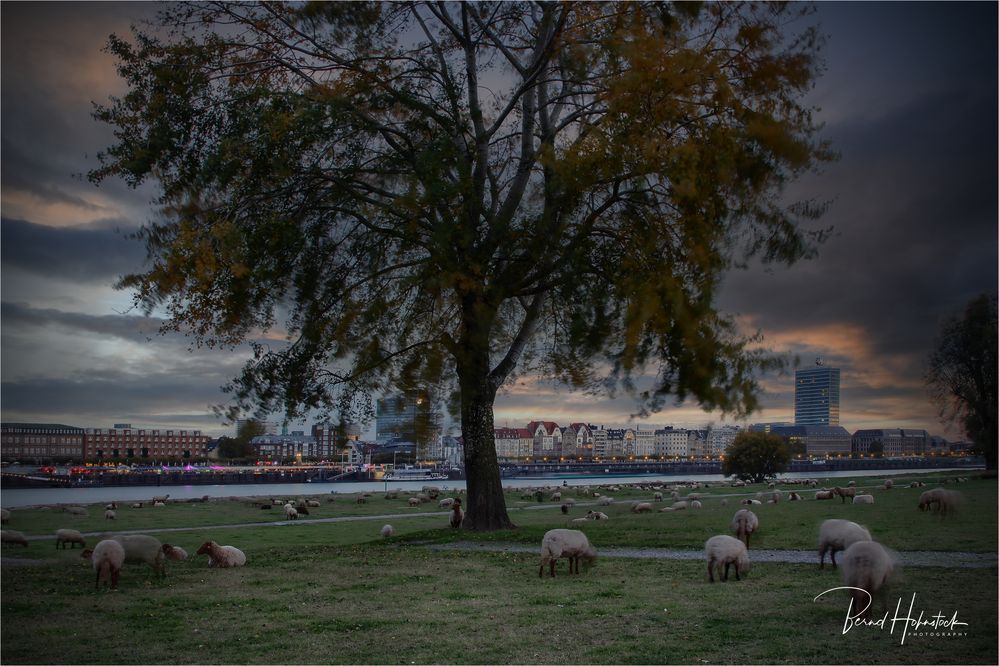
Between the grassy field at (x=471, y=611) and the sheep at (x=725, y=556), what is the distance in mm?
262

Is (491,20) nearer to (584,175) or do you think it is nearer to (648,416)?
(584,175)

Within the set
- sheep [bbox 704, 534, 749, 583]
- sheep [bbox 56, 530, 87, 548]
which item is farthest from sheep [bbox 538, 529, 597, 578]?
sheep [bbox 56, 530, 87, 548]

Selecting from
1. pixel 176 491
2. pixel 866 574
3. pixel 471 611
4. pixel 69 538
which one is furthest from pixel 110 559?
pixel 176 491

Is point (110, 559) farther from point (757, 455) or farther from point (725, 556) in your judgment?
point (757, 455)

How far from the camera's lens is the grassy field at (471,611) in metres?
8.08

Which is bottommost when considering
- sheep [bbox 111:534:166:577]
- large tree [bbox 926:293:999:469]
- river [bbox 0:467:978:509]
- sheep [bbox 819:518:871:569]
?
river [bbox 0:467:978:509]

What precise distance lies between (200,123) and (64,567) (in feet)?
32.1

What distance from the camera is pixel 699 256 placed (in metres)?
14.2

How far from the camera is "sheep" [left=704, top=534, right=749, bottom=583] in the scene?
39.8ft

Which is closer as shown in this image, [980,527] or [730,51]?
[730,51]

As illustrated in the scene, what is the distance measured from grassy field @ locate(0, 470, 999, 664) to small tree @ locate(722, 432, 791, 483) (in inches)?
1952

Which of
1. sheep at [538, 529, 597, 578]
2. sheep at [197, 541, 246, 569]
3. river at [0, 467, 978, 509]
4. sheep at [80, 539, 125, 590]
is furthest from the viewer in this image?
river at [0, 467, 978, 509]

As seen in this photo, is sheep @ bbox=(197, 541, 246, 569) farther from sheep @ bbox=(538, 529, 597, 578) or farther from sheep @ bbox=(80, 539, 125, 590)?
sheep @ bbox=(538, 529, 597, 578)

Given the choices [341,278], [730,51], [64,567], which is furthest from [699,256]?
[64,567]
